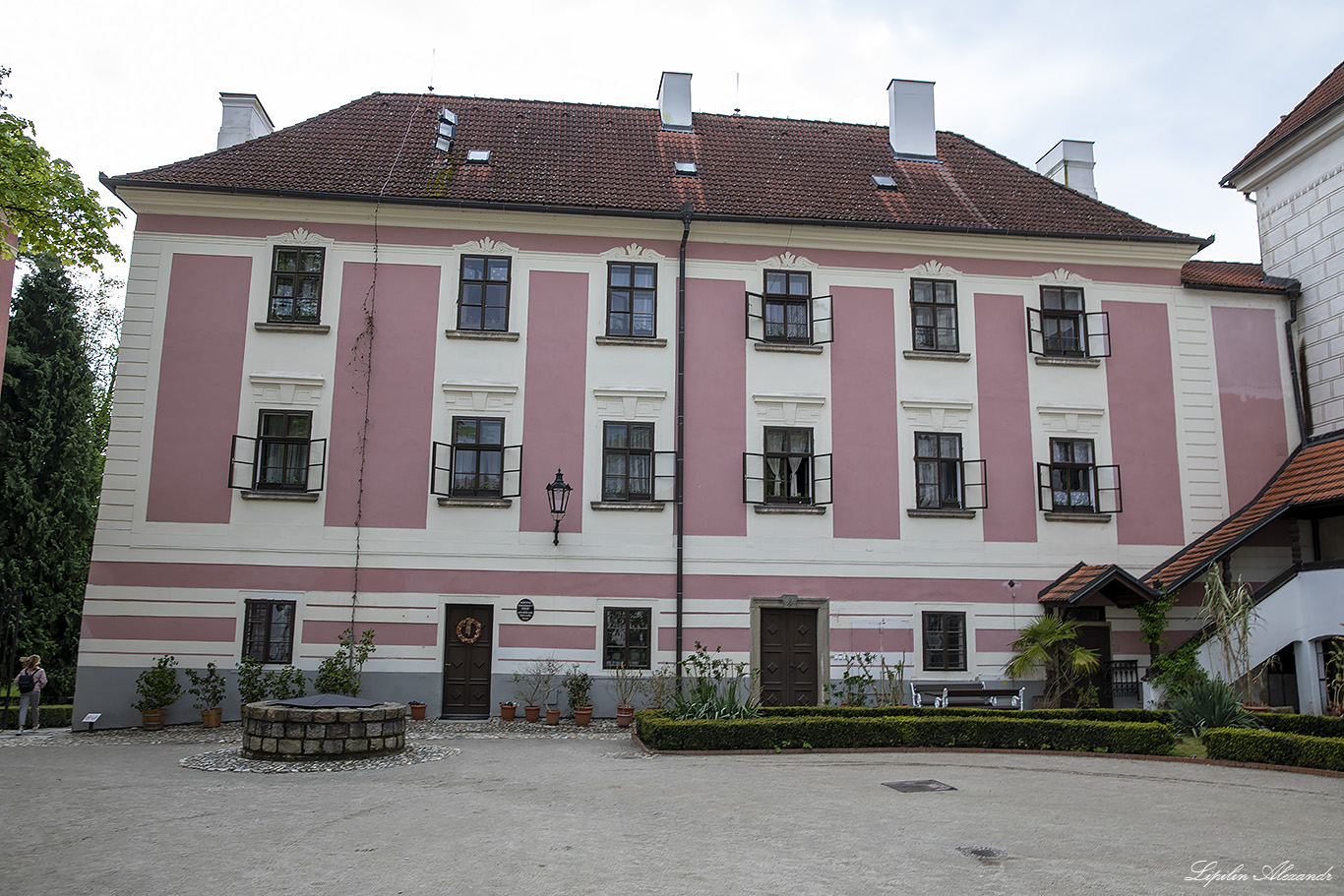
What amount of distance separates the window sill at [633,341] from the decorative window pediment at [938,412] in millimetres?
4956

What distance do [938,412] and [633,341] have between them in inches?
245

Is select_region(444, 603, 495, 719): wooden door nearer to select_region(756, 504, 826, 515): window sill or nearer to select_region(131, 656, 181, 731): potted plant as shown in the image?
select_region(131, 656, 181, 731): potted plant

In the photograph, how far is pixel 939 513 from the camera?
18.3 m

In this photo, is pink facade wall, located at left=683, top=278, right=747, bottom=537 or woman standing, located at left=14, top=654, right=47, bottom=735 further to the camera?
pink facade wall, located at left=683, top=278, right=747, bottom=537

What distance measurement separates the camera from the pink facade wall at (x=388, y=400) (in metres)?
17.3

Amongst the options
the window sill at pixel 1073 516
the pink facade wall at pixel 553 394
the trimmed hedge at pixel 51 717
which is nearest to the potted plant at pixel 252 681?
the trimmed hedge at pixel 51 717

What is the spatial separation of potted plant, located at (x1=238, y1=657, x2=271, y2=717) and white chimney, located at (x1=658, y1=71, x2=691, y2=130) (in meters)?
14.7

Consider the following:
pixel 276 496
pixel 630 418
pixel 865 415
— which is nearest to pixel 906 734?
pixel 865 415

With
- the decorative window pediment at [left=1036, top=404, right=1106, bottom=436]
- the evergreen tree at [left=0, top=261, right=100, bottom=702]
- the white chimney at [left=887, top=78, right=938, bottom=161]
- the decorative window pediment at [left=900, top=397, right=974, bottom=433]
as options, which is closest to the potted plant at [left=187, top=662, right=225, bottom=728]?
the evergreen tree at [left=0, top=261, right=100, bottom=702]

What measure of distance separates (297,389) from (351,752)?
7975 millimetres

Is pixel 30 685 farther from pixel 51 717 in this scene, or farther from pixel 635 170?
pixel 635 170

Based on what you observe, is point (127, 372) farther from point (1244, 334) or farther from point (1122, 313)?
point (1244, 334)

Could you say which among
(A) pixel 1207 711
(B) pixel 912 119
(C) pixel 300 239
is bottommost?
(A) pixel 1207 711

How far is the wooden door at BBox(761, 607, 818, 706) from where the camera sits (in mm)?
17672
